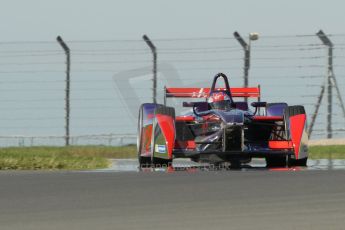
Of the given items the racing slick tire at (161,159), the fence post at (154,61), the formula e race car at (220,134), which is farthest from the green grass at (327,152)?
the racing slick tire at (161,159)

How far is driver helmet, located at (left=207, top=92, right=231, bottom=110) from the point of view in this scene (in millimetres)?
16062

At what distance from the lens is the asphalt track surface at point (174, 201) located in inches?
255

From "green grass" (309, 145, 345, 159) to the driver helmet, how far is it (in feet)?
11.7

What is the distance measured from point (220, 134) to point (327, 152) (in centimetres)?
659

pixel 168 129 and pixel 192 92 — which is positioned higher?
pixel 192 92

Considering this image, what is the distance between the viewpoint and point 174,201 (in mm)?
7738

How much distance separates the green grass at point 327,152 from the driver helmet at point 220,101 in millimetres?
3580

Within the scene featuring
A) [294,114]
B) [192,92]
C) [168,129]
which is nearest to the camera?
[168,129]

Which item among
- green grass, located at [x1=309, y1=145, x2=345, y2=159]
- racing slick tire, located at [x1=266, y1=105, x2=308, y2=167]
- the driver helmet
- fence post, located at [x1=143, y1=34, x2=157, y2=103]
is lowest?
green grass, located at [x1=309, y1=145, x2=345, y2=159]

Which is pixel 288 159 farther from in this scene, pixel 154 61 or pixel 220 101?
pixel 154 61

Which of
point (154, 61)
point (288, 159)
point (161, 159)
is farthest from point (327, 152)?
point (161, 159)

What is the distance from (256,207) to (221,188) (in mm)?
1546

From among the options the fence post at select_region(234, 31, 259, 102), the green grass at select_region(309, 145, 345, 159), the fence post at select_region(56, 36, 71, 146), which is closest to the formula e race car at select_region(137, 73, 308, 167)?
the green grass at select_region(309, 145, 345, 159)

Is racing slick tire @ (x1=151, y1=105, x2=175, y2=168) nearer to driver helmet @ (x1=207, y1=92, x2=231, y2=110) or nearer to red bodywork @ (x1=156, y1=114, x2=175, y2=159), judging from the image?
red bodywork @ (x1=156, y1=114, x2=175, y2=159)
